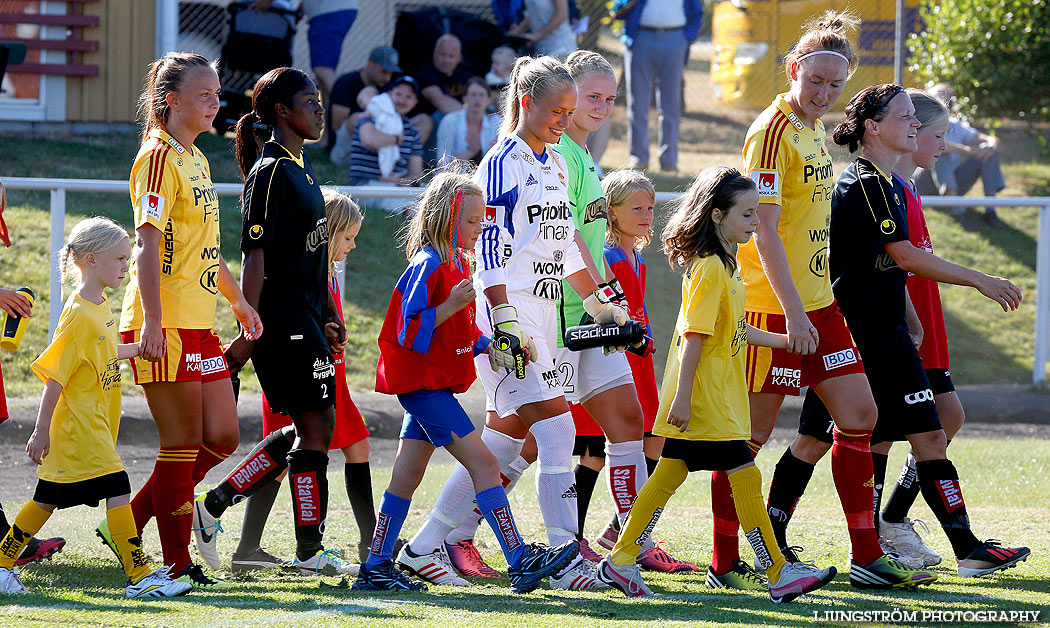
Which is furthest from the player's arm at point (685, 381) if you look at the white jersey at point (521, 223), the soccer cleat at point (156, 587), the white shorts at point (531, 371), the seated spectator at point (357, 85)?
the seated spectator at point (357, 85)

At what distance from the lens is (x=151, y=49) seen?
15250mm

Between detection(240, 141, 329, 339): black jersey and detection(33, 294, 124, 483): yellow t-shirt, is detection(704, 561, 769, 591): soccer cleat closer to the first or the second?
detection(240, 141, 329, 339): black jersey

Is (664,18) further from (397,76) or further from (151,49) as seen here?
(151,49)

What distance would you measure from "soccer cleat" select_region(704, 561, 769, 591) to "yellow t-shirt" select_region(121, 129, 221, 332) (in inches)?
90.5

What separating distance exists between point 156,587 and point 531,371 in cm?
167

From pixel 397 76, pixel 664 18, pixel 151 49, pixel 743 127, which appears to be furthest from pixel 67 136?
pixel 743 127

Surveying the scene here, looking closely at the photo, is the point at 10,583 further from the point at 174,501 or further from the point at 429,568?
the point at 429,568

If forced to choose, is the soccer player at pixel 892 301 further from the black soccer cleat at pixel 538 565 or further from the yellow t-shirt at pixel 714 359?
the black soccer cleat at pixel 538 565

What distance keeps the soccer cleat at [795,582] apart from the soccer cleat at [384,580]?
4.46 feet

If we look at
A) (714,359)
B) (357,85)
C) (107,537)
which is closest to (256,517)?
(107,537)

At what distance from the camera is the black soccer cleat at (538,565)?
16.0 ft

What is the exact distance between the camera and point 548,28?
14883mm

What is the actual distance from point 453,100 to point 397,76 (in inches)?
30.4

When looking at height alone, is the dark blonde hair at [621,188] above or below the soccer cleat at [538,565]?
above
